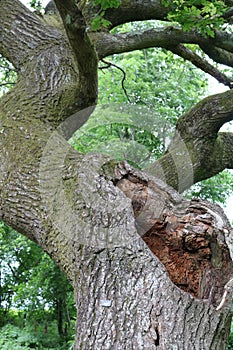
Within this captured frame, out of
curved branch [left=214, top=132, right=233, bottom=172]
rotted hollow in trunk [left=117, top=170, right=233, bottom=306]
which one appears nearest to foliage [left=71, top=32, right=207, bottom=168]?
curved branch [left=214, top=132, right=233, bottom=172]

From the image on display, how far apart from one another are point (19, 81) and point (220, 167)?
81.2 inches

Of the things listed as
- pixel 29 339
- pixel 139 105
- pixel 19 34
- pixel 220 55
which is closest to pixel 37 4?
pixel 19 34

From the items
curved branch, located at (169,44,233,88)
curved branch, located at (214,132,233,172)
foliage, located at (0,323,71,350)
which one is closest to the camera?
curved branch, located at (214,132,233,172)

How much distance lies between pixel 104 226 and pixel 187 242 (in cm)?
41

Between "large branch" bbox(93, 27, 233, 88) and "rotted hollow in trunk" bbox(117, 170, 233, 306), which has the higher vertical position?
"large branch" bbox(93, 27, 233, 88)

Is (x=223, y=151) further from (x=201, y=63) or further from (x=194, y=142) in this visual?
(x=201, y=63)

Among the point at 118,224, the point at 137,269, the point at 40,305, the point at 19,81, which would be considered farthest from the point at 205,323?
the point at 40,305

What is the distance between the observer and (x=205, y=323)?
183 centimetres

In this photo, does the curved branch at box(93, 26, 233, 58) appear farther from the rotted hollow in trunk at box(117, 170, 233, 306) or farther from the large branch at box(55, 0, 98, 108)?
the rotted hollow in trunk at box(117, 170, 233, 306)

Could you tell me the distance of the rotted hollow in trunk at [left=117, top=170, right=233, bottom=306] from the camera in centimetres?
201

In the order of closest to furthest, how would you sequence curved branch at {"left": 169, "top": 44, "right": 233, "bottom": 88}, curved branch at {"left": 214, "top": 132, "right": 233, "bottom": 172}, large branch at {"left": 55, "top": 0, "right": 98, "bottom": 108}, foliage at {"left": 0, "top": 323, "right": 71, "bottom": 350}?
large branch at {"left": 55, "top": 0, "right": 98, "bottom": 108} → curved branch at {"left": 214, "top": 132, "right": 233, "bottom": 172} → curved branch at {"left": 169, "top": 44, "right": 233, "bottom": 88} → foliage at {"left": 0, "top": 323, "right": 71, "bottom": 350}

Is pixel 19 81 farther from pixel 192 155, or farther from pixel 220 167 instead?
pixel 220 167

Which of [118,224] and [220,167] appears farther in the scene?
[220,167]

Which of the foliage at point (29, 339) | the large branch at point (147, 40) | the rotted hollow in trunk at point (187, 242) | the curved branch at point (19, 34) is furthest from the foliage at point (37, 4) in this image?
the foliage at point (29, 339)
